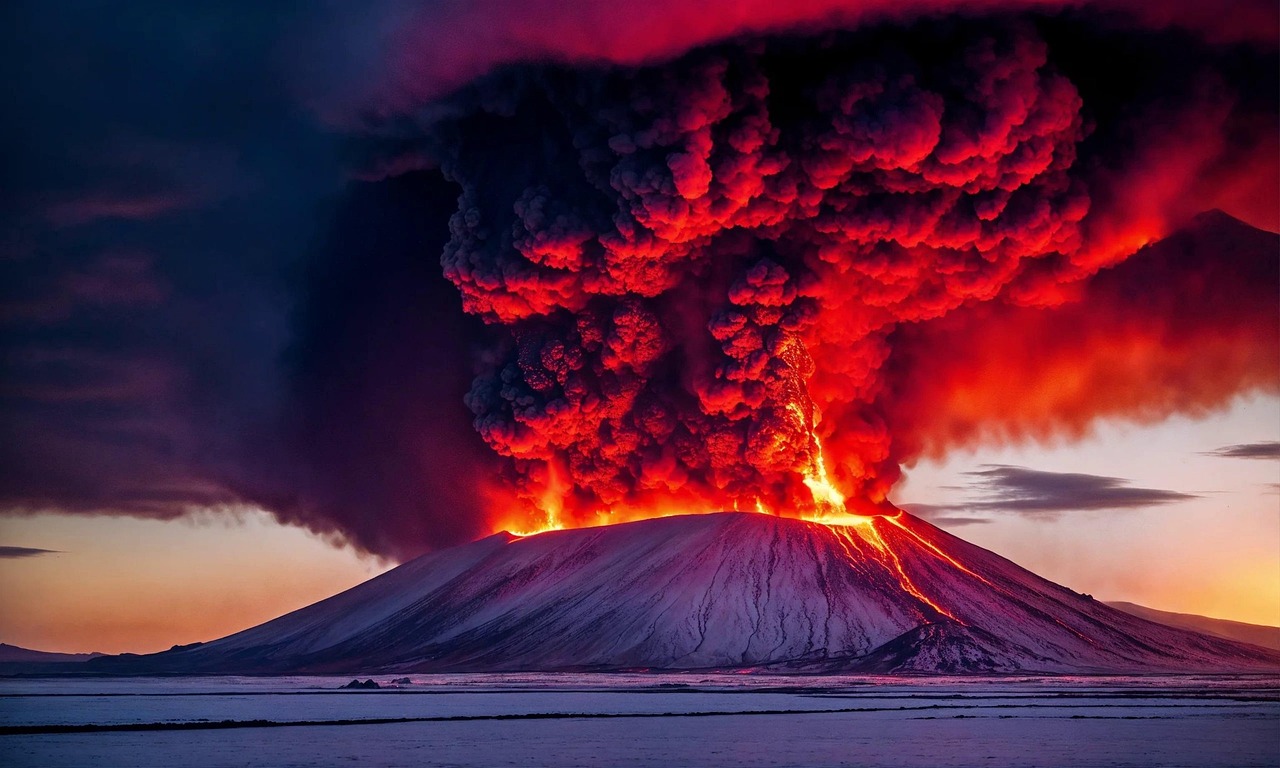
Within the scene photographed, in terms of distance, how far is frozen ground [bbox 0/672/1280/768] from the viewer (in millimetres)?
23453

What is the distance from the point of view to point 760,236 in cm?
6538

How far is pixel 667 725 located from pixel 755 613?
44.8 m

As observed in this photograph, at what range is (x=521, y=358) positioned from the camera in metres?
71.7

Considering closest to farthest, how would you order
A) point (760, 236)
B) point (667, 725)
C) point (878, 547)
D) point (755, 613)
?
1. point (667, 725)
2. point (760, 236)
3. point (755, 613)
4. point (878, 547)

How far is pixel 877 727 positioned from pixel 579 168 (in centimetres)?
4178

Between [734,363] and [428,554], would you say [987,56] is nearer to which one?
[734,363]

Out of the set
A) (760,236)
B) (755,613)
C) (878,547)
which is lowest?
(755,613)

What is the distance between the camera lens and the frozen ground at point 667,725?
23453mm

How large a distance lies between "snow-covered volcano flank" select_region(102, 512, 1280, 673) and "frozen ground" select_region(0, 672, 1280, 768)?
54.7ft

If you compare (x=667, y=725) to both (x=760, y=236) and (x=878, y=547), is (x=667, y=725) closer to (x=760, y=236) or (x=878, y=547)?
(x=760, y=236)

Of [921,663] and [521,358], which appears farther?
[521,358]

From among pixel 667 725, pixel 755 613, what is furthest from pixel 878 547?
pixel 667 725

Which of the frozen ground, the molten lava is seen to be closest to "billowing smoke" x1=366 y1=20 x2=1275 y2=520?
the molten lava

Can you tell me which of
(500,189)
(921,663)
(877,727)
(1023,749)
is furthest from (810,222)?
(1023,749)
